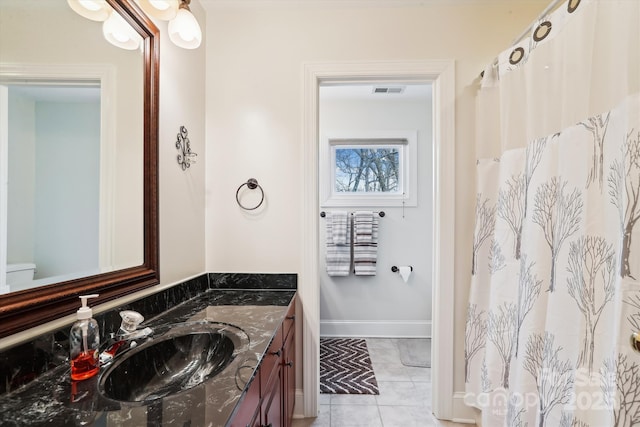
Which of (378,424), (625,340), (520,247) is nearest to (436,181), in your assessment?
(520,247)

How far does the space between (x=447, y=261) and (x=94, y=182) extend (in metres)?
1.76

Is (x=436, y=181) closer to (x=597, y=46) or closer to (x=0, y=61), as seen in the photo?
(x=597, y=46)

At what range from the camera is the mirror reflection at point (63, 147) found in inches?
27.7

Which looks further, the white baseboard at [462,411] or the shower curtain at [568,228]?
the white baseboard at [462,411]

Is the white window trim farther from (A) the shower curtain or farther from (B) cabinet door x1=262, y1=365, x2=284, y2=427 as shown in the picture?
(B) cabinet door x1=262, y1=365, x2=284, y2=427

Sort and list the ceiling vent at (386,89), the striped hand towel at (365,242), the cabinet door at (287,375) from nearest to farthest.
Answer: the cabinet door at (287,375) → the ceiling vent at (386,89) → the striped hand towel at (365,242)

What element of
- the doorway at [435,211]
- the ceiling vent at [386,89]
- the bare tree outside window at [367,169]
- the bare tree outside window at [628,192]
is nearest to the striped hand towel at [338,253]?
the bare tree outside window at [367,169]

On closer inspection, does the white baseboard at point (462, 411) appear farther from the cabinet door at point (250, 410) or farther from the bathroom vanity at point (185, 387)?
the cabinet door at point (250, 410)

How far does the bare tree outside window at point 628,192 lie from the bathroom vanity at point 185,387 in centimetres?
106

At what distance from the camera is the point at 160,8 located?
1.11 metres

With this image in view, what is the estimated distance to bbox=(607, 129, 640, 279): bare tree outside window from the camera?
2.34 ft

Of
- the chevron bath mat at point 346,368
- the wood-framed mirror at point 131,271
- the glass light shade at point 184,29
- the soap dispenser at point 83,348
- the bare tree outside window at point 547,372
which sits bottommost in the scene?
the chevron bath mat at point 346,368

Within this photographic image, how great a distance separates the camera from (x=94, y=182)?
0.93 metres

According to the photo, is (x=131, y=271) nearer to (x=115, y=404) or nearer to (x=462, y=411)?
(x=115, y=404)
